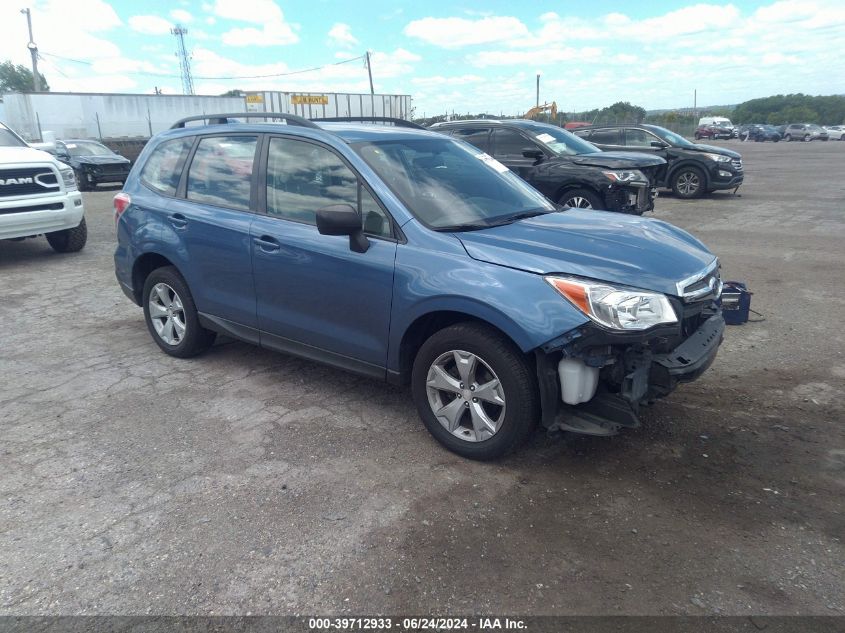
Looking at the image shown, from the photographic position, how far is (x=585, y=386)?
325 cm

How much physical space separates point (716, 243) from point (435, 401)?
7426mm

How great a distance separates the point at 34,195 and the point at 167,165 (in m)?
4.67

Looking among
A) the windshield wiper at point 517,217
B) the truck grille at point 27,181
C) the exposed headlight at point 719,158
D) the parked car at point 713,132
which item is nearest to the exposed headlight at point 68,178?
the truck grille at point 27,181

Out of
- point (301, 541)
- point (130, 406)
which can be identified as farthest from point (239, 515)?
point (130, 406)

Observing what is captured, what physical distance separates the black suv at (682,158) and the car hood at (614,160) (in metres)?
3.73

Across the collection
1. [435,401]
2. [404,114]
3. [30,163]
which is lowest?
[435,401]

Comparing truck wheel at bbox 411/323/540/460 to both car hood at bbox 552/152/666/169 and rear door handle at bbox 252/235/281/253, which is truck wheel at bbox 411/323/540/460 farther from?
car hood at bbox 552/152/666/169

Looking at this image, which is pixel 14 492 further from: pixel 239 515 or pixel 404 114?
pixel 404 114

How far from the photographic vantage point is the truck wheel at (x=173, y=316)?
16.6ft

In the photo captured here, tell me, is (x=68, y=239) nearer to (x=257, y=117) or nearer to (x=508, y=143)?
(x=257, y=117)

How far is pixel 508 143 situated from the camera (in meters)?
11.0

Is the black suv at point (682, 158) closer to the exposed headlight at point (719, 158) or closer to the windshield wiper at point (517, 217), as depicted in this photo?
the exposed headlight at point (719, 158)

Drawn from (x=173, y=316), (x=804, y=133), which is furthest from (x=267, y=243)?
(x=804, y=133)

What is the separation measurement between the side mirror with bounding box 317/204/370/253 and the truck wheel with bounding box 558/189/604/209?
21.5 ft
